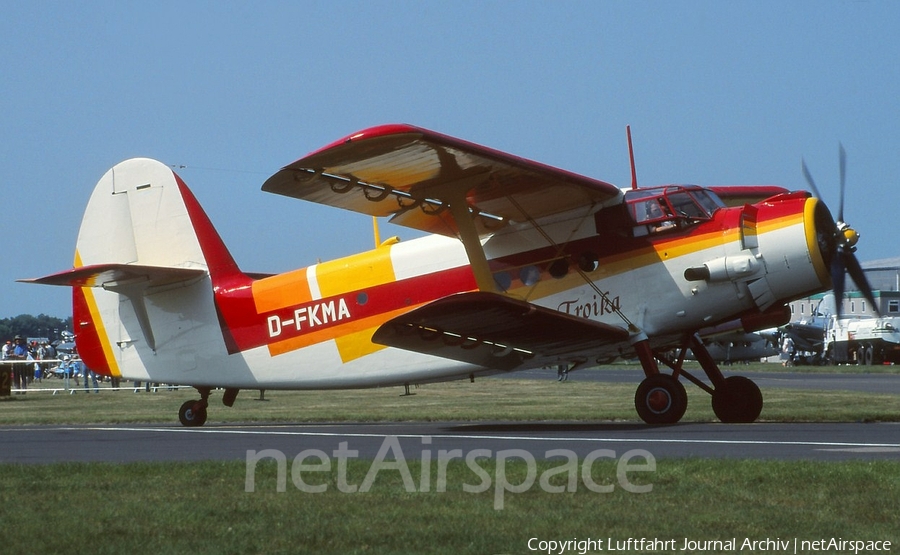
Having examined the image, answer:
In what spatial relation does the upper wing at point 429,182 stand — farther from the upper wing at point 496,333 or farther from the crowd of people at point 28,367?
the crowd of people at point 28,367

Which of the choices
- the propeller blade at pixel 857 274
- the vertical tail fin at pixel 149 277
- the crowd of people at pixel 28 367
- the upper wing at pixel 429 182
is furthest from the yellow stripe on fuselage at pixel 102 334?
the propeller blade at pixel 857 274

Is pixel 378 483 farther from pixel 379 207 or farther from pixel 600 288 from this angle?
pixel 379 207

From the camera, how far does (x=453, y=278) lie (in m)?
15.7

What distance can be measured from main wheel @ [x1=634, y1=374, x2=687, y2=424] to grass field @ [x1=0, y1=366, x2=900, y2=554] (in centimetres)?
533

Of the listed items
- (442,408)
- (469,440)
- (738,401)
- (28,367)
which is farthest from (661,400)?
(28,367)

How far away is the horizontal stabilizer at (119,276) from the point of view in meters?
15.9

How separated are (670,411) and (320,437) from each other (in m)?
4.42

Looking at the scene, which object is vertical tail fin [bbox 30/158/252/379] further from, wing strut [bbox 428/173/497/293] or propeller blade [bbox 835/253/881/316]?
propeller blade [bbox 835/253/881/316]

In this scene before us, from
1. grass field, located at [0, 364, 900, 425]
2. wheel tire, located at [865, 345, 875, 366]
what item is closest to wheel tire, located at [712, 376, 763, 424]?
grass field, located at [0, 364, 900, 425]

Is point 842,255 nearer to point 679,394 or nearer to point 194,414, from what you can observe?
point 679,394

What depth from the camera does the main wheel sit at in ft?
46.1

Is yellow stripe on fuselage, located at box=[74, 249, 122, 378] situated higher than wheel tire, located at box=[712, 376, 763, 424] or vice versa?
yellow stripe on fuselage, located at box=[74, 249, 122, 378]

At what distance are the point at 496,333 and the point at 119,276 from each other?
20.9 feet

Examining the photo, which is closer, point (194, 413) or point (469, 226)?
point (469, 226)
